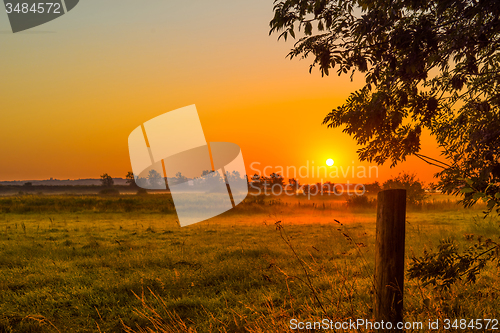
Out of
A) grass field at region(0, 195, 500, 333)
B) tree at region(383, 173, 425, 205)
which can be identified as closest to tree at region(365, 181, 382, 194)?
tree at region(383, 173, 425, 205)

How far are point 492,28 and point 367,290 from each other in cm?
446

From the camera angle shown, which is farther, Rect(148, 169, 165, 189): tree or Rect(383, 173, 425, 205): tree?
Rect(383, 173, 425, 205): tree

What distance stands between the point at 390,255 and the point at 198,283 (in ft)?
15.8

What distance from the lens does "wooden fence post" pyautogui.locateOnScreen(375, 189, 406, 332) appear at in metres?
2.81

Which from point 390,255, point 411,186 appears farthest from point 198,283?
point 411,186

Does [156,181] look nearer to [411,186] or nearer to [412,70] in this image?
[412,70]

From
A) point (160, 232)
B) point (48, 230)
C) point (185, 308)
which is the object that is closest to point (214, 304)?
point (185, 308)

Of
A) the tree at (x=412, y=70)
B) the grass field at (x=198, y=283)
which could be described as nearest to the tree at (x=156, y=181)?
the grass field at (x=198, y=283)

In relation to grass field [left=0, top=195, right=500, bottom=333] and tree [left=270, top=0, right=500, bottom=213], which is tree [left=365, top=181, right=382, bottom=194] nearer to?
grass field [left=0, top=195, right=500, bottom=333]

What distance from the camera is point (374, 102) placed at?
14.3 ft

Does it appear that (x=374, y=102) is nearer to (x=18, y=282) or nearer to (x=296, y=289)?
(x=296, y=289)

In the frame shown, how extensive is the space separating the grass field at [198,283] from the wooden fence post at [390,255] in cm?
40

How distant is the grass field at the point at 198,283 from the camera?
14.3 ft

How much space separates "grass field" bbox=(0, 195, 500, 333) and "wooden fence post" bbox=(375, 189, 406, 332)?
1.31 feet
